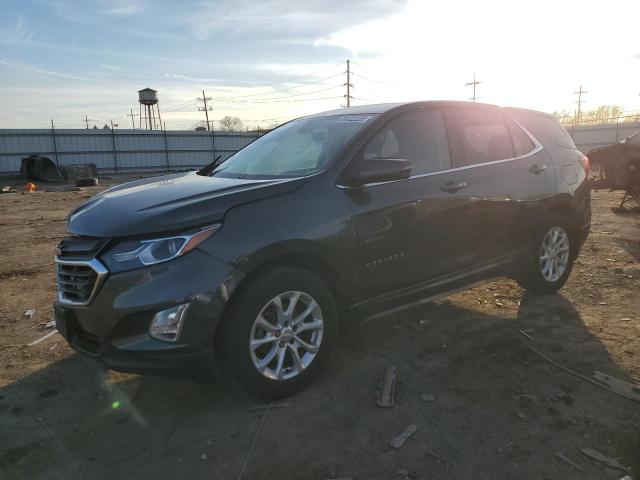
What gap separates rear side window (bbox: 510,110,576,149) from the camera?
4.65m

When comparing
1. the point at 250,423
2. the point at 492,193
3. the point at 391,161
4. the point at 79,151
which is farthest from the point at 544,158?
the point at 79,151

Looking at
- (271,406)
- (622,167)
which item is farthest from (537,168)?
(622,167)

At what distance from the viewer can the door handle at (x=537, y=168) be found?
4430mm

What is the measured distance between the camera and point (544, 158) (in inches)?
180

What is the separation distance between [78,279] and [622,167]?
1012 centimetres

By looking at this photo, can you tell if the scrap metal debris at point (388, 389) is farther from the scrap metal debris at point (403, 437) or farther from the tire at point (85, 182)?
the tire at point (85, 182)

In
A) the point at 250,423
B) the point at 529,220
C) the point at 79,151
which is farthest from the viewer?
the point at 79,151

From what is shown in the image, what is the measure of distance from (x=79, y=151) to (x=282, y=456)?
1294 inches

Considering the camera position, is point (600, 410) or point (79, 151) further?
point (79, 151)

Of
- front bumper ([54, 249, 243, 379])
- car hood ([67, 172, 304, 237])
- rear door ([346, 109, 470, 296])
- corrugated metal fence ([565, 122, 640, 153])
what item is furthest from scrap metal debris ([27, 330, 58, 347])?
corrugated metal fence ([565, 122, 640, 153])

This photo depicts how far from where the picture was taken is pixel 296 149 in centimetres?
379

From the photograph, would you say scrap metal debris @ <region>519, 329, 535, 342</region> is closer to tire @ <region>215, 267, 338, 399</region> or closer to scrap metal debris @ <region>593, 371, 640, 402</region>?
scrap metal debris @ <region>593, 371, 640, 402</region>

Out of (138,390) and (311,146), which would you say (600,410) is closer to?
(311,146)

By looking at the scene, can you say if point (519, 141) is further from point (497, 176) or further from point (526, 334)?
point (526, 334)
